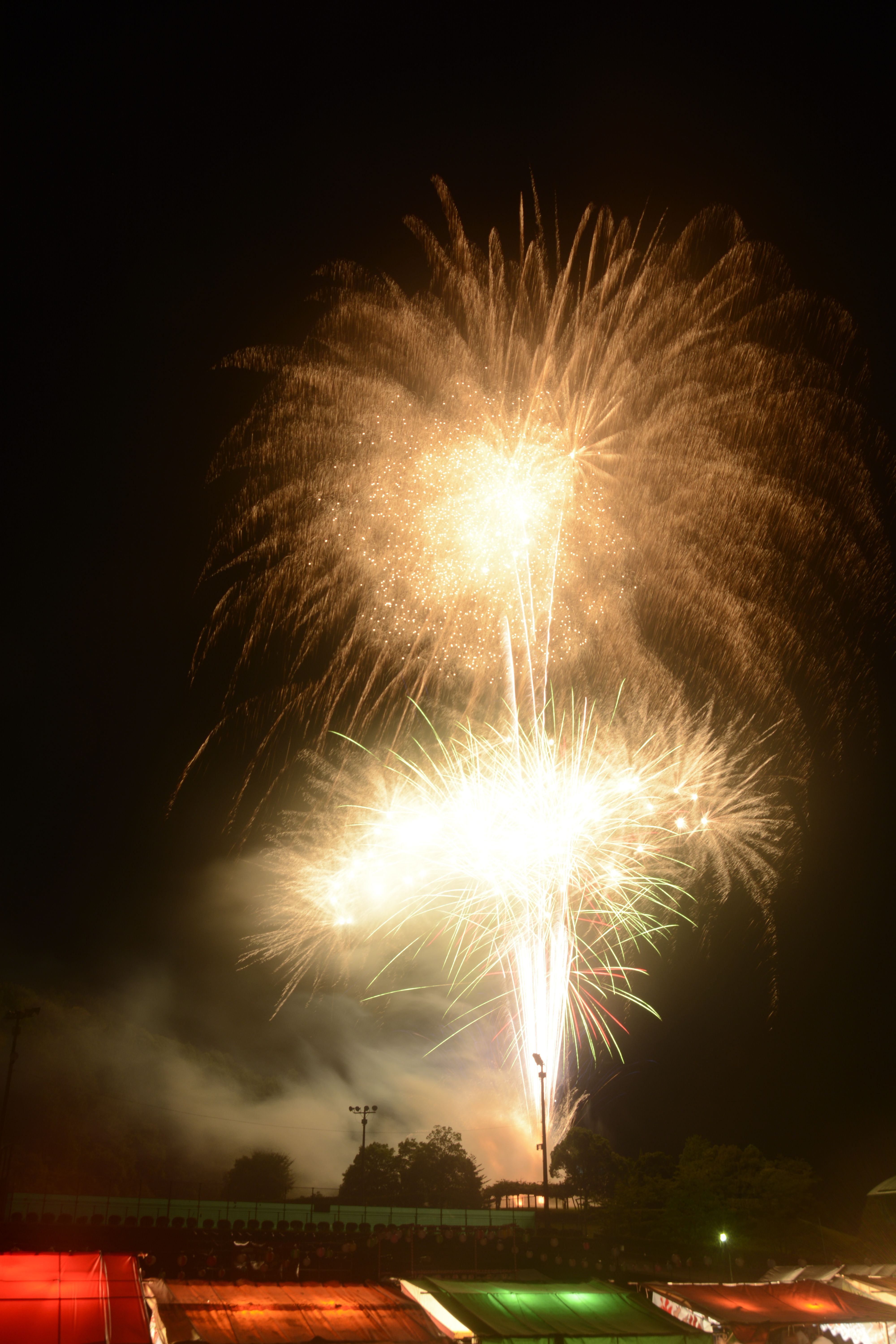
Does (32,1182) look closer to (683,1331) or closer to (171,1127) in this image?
(171,1127)

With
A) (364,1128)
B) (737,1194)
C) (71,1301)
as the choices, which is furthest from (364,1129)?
A: (71,1301)

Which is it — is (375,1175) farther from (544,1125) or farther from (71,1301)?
(71,1301)

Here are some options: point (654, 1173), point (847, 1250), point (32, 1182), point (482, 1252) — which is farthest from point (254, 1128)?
point (482, 1252)

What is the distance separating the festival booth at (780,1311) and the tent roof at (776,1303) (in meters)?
0.02

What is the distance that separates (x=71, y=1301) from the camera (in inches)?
449

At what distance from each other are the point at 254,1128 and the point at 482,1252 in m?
36.5

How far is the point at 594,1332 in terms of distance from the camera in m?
14.8

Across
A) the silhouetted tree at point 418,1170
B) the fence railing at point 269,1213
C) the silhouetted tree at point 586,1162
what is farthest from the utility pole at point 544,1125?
the silhouetted tree at point 586,1162

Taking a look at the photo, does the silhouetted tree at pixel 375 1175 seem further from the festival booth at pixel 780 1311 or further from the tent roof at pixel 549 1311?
the tent roof at pixel 549 1311

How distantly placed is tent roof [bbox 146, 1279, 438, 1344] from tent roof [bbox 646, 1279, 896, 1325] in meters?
5.82

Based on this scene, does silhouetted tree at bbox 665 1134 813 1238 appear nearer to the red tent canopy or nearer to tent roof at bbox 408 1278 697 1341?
tent roof at bbox 408 1278 697 1341

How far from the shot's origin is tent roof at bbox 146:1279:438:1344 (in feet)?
40.5

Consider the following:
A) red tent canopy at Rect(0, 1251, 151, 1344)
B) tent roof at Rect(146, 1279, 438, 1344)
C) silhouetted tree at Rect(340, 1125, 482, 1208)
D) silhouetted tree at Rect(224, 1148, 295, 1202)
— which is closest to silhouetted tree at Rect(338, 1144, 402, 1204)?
silhouetted tree at Rect(340, 1125, 482, 1208)

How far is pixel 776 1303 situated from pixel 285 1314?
1033 cm
